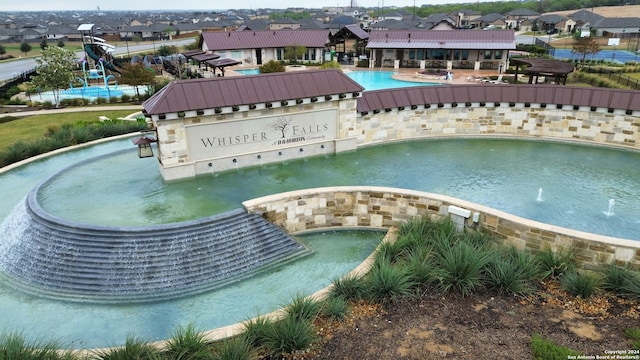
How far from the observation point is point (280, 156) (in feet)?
58.6

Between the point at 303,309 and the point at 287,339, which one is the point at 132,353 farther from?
the point at 303,309

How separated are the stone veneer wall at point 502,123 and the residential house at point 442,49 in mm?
26914

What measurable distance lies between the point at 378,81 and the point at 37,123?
2805 centimetres

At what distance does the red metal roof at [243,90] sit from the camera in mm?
15500

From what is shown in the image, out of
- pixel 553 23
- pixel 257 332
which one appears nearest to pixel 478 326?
pixel 257 332

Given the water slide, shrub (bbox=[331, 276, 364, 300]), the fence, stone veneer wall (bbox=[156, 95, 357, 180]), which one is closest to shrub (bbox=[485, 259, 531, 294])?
shrub (bbox=[331, 276, 364, 300])

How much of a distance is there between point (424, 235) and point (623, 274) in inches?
185

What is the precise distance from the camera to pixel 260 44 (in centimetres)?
5500

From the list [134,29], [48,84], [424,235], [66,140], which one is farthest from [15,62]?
[424,235]

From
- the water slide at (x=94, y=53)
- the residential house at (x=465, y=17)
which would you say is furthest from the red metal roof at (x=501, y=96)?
the residential house at (x=465, y=17)

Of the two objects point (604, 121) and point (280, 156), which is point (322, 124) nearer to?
point (280, 156)

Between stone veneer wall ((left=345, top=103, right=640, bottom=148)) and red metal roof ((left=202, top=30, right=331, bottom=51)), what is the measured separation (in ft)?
123

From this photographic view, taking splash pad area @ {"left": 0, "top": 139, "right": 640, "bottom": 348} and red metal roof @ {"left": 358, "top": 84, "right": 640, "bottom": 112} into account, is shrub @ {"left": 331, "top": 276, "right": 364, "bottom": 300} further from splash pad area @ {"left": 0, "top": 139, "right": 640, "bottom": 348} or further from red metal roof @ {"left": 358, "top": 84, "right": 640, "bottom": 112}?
red metal roof @ {"left": 358, "top": 84, "right": 640, "bottom": 112}

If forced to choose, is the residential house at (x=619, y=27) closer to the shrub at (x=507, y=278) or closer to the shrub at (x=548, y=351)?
the shrub at (x=507, y=278)
